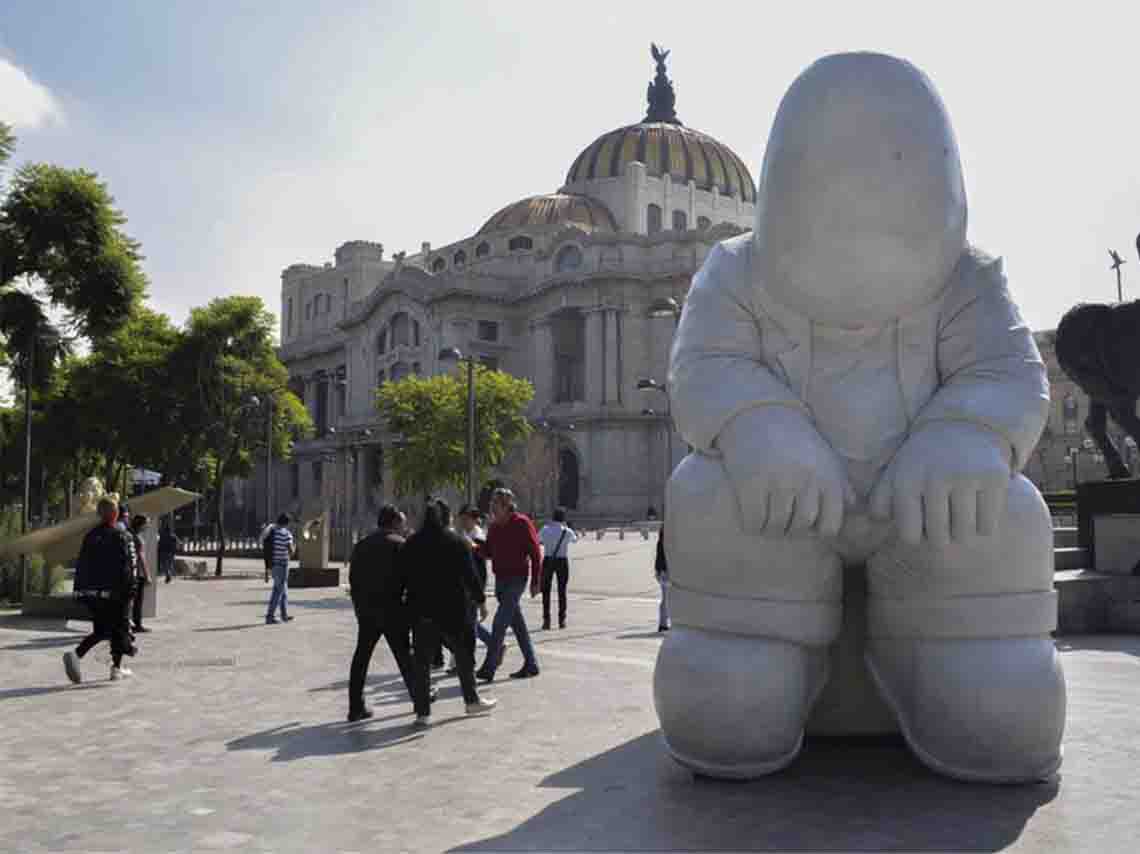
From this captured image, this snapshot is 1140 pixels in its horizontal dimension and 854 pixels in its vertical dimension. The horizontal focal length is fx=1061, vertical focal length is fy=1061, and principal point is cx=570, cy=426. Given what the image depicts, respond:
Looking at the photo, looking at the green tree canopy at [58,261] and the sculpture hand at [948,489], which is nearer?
the sculpture hand at [948,489]

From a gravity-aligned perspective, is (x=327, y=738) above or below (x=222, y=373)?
below

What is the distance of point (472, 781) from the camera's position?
5.16m

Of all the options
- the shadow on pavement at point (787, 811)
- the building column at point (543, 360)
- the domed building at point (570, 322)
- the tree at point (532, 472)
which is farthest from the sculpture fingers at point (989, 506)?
the building column at point (543, 360)

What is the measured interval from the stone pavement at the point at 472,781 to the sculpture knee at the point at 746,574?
30.2 inches

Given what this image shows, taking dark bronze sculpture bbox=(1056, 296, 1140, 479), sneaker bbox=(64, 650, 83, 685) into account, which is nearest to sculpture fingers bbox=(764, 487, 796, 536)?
sneaker bbox=(64, 650, 83, 685)

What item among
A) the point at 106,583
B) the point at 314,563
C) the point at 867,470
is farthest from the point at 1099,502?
the point at 314,563

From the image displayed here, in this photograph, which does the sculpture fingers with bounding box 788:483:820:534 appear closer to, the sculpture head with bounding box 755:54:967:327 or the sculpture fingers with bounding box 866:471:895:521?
the sculpture fingers with bounding box 866:471:895:521

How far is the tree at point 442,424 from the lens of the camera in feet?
108

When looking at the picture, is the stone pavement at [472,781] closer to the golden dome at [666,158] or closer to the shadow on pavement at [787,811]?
the shadow on pavement at [787,811]

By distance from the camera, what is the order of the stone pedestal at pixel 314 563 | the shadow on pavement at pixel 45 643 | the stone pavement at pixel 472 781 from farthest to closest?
the stone pedestal at pixel 314 563
the shadow on pavement at pixel 45 643
the stone pavement at pixel 472 781

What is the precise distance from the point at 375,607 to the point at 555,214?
6168 centimetres

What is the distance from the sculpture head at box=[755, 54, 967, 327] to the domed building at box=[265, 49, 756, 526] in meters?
42.8

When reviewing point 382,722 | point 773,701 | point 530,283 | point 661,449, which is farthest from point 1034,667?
point 530,283

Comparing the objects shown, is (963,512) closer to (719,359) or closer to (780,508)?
(780,508)
